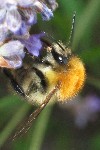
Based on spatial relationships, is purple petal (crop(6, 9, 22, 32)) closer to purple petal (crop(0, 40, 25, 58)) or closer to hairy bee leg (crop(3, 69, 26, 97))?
purple petal (crop(0, 40, 25, 58))

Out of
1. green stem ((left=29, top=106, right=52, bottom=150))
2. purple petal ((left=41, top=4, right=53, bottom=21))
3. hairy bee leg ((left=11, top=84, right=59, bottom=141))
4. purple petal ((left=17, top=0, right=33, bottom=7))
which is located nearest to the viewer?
purple petal ((left=17, top=0, right=33, bottom=7))

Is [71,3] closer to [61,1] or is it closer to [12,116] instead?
[61,1]

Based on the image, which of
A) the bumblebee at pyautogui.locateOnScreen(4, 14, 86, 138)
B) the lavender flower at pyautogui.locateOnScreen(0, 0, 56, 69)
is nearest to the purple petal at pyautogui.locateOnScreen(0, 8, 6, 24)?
the lavender flower at pyautogui.locateOnScreen(0, 0, 56, 69)

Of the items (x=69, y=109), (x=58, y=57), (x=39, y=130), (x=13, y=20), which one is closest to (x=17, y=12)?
(x=13, y=20)

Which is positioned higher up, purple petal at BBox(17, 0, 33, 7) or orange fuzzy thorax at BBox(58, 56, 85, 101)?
purple petal at BBox(17, 0, 33, 7)

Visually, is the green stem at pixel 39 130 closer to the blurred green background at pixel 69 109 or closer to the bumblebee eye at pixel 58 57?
the blurred green background at pixel 69 109

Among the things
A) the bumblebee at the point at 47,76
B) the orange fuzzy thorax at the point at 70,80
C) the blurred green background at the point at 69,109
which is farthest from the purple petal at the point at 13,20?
the blurred green background at the point at 69,109
